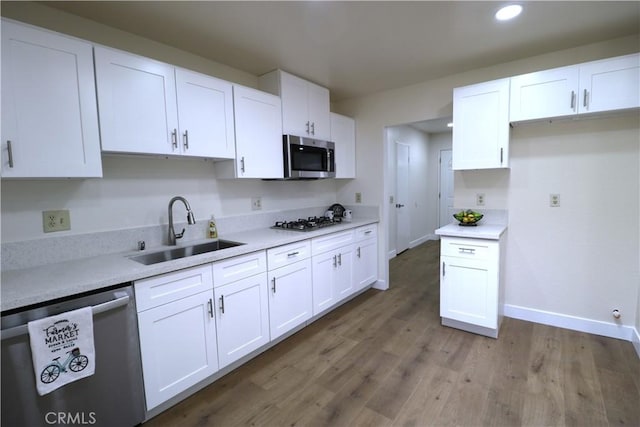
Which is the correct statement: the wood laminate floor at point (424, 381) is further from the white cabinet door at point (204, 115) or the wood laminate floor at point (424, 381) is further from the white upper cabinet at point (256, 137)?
the white cabinet door at point (204, 115)

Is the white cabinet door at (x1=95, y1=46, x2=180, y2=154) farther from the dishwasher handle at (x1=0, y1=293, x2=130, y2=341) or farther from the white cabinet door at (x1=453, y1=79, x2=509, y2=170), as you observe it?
the white cabinet door at (x1=453, y1=79, x2=509, y2=170)

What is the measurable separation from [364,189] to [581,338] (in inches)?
96.5

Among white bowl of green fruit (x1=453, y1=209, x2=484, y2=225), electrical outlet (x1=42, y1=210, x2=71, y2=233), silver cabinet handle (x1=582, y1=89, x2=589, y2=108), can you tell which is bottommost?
white bowl of green fruit (x1=453, y1=209, x2=484, y2=225)

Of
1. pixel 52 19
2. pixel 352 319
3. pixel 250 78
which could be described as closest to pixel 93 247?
pixel 52 19

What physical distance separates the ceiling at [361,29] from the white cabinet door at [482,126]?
1.01 feet

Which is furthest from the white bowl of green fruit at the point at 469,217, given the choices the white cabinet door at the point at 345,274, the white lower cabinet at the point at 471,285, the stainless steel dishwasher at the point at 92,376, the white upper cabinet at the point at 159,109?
the stainless steel dishwasher at the point at 92,376

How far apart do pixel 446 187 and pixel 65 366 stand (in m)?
6.47

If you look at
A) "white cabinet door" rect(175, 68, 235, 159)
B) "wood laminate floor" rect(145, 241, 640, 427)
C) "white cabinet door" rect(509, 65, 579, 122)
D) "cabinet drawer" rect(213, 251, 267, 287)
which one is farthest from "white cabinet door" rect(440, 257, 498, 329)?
"white cabinet door" rect(175, 68, 235, 159)

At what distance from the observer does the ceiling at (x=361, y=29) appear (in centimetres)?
181

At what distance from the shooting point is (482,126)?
2.59m

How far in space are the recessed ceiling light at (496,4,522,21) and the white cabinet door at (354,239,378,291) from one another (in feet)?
7.34

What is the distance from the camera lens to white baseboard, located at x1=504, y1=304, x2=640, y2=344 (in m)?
2.42

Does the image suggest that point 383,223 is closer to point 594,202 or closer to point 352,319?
point 352,319

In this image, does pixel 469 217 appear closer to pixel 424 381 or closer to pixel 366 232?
pixel 366 232
